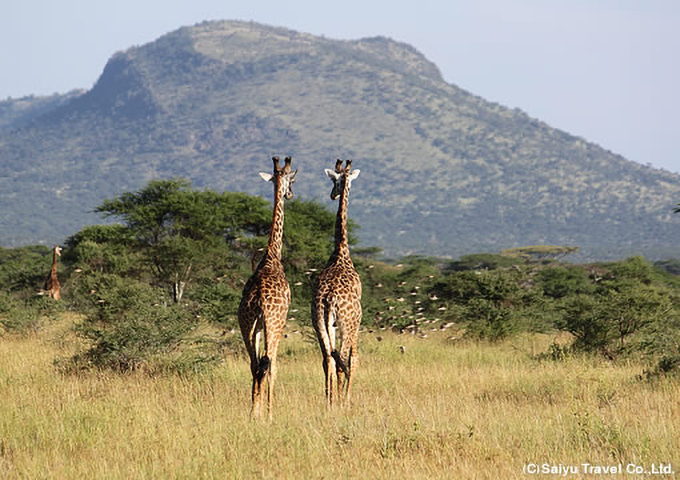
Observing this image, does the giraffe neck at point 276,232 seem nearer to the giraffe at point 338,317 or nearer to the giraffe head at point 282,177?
the giraffe head at point 282,177

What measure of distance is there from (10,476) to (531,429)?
14.0 ft

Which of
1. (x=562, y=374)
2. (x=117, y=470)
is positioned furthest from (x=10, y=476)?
(x=562, y=374)

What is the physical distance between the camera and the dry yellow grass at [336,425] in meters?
6.55

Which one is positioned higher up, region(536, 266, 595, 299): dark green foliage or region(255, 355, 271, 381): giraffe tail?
region(255, 355, 271, 381): giraffe tail

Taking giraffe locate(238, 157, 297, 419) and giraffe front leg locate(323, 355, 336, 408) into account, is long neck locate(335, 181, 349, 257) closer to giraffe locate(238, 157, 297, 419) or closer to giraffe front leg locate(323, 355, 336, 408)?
giraffe locate(238, 157, 297, 419)

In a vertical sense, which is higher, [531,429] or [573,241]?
[531,429]

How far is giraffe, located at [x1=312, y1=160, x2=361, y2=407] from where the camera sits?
8.83 meters

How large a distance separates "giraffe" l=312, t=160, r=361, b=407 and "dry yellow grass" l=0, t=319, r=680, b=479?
37 cm

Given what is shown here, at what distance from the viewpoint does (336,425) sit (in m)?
7.68

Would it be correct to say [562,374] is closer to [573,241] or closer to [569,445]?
[569,445]

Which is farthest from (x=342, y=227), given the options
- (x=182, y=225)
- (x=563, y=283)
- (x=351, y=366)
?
(x=563, y=283)

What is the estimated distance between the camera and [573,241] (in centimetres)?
18375

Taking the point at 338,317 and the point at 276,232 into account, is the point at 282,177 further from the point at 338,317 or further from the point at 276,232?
the point at 338,317

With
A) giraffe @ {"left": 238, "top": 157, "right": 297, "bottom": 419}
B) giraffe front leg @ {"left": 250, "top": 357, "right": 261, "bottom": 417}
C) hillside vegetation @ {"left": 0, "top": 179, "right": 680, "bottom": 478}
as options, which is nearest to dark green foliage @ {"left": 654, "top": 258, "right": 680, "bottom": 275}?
hillside vegetation @ {"left": 0, "top": 179, "right": 680, "bottom": 478}
